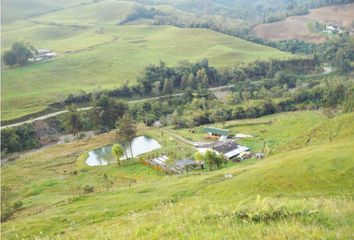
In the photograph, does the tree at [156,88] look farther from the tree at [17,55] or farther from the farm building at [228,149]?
the tree at [17,55]

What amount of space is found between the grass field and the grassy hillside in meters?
38.9

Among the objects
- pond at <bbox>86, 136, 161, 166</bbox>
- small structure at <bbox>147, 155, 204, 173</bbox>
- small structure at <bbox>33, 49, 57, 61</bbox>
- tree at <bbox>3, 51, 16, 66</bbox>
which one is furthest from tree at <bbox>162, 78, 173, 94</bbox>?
small structure at <bbox>147, 155, 204, 173</bbox>

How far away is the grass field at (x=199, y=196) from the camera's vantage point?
12750mm

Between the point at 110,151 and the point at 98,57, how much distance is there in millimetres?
81170

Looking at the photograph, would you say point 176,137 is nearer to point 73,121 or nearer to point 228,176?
point 73,121

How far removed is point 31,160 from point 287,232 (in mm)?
76122

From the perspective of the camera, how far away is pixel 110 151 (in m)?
85.8

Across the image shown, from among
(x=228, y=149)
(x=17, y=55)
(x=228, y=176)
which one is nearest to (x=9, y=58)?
(x=17, y=55)

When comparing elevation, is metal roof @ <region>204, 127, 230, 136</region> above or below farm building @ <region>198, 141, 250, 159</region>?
below

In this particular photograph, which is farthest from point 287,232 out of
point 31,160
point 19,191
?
point 31,160

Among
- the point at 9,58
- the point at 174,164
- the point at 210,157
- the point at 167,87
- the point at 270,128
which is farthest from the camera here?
the point at 9,58

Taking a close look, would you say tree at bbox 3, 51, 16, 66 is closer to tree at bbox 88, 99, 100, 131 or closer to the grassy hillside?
the grassy hillside

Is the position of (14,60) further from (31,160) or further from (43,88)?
(31,160)

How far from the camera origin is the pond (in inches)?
3127
